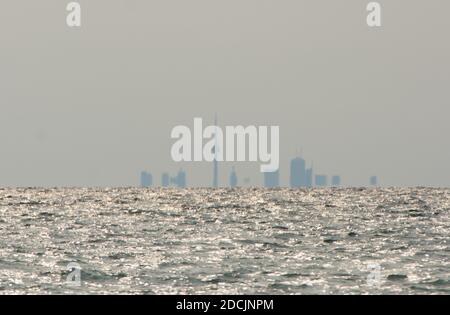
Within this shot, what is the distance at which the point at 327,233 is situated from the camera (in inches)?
Result: 2576

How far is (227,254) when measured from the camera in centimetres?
4959

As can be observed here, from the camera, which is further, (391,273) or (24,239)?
(24,239)

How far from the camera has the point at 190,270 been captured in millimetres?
43125

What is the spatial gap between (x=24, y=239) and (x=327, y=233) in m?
18.6

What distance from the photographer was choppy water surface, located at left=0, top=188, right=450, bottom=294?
127 ft

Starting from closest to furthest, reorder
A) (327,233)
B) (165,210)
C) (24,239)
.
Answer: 1. (24,239)
2. (327,233)
3. (165,210)

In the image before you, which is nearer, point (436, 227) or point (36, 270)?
point (36, 270)

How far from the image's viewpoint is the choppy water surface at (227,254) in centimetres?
3862

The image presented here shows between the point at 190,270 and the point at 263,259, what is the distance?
5.55m
